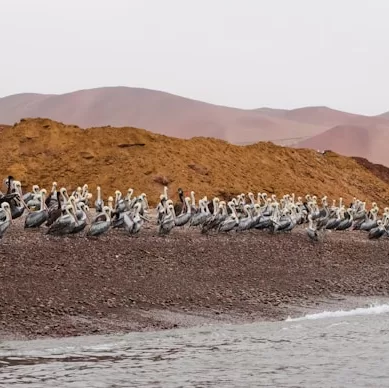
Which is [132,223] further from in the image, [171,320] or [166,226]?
[171,320]

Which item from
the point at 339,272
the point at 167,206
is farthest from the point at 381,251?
the point at 167,206

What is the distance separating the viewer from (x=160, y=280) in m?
24.4

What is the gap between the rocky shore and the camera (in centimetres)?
2028

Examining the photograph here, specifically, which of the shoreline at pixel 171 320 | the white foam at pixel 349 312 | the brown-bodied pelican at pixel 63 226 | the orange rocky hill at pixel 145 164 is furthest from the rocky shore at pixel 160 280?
the orange rocky hill at pixel 145 164

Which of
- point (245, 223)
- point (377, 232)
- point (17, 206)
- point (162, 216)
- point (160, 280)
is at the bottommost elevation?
point (160, 280)

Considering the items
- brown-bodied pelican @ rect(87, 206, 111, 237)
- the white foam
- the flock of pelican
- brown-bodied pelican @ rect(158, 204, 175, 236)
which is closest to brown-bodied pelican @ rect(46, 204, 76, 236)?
the flock of pelican

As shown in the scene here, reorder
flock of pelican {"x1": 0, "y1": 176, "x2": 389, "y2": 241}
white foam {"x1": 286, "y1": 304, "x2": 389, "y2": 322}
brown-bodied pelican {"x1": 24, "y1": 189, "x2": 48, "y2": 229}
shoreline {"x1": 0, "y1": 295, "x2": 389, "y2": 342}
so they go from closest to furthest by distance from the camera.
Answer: shoreline {"x1": 0, "y1": 295, "x2": 389, "y2": 342} < white foam {"x1": 286, "y1": 304, "x2": 389, "y2": 322} < flock of pelican {"x1": 0, "y1": 176, "x2": 389, "y2": 241} < brown-bodied pelican {"x1": 24, "y1": 189, "x2": 48, "y2": 229}

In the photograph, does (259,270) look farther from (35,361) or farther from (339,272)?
(35,361)

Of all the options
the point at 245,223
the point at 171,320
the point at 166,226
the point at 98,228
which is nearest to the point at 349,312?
the point at 171,320

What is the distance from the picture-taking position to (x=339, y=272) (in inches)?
1188

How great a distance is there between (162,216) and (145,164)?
2060 centimetres

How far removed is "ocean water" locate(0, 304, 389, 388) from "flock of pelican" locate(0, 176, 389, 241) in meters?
7.76

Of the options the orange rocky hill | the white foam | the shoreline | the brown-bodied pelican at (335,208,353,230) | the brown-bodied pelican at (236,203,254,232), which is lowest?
the white foam

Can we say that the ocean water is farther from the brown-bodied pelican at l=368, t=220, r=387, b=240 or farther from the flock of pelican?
the brown-bodied pelican at l=368, t=220, r=387, b=240
